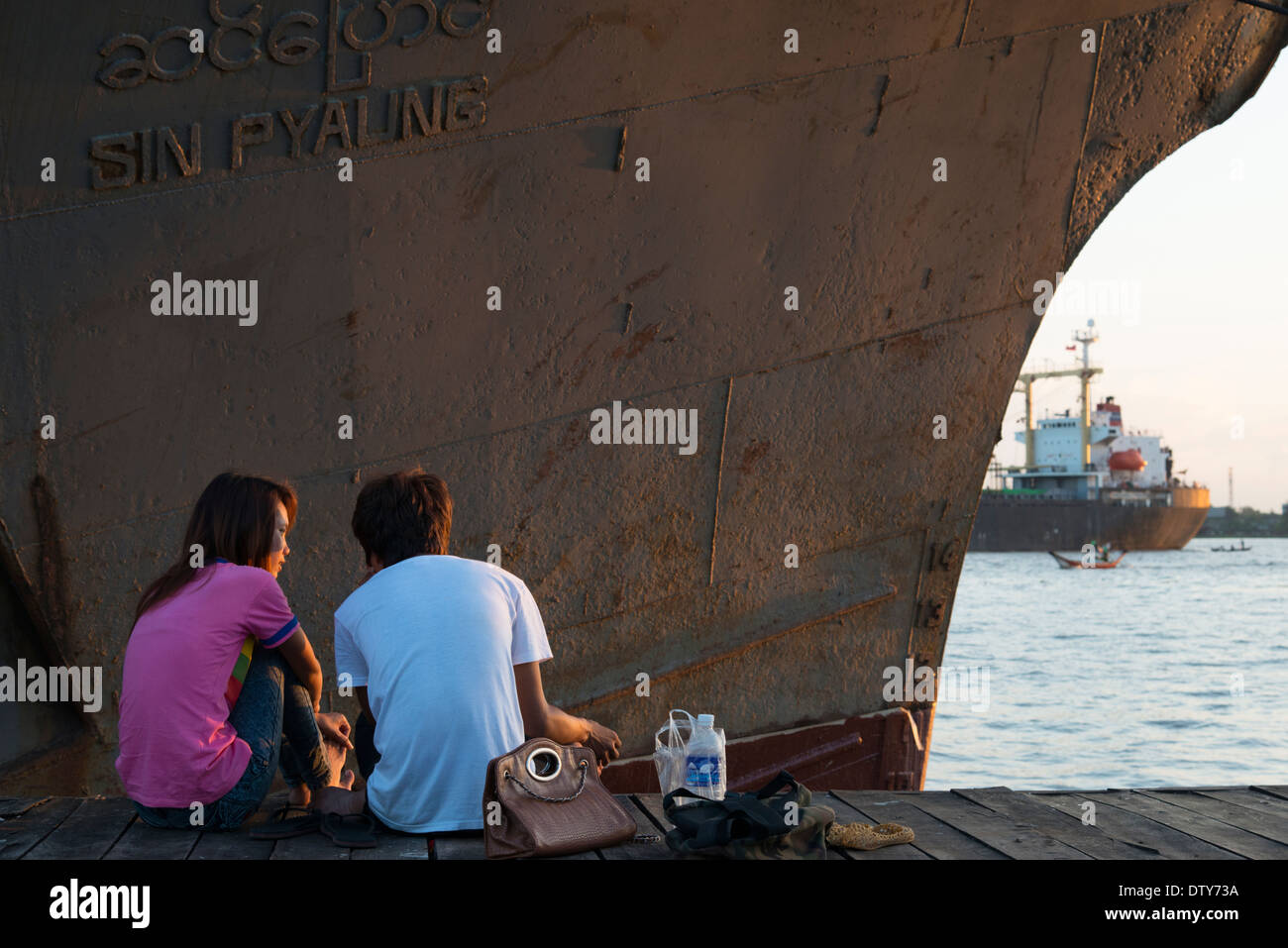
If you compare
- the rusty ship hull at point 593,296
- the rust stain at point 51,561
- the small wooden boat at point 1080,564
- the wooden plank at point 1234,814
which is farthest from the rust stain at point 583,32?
the small wooden boat at point 1080,564

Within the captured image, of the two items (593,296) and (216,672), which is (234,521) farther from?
(593,296)

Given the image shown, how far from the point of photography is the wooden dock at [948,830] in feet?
10.3

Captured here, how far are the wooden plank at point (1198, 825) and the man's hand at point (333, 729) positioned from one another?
92.9 inches

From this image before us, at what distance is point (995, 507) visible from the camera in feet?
207

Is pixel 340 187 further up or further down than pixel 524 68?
further down

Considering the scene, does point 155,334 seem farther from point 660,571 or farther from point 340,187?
point 660,571

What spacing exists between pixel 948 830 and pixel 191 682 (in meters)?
2.13

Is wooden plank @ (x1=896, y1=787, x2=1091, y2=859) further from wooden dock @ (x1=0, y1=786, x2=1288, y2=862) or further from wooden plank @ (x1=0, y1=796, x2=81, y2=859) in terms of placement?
wooden plank @ (x1=0, y1=796, x2=81, y2=859)

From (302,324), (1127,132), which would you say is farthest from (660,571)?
(1127,132)

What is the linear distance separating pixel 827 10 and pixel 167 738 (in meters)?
4.14

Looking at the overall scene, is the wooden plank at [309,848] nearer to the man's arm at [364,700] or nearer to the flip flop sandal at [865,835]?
the man's arm at [364,700]

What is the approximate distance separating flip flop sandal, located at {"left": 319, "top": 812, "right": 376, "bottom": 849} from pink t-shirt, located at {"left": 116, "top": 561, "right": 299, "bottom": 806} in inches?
11.7

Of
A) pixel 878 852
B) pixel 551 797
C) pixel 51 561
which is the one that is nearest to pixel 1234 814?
pixel 878 852
